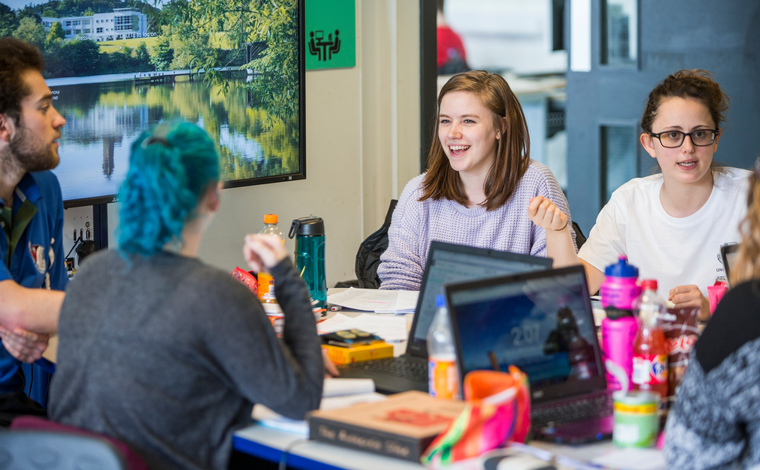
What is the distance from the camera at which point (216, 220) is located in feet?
11.2

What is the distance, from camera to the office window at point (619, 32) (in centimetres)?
396

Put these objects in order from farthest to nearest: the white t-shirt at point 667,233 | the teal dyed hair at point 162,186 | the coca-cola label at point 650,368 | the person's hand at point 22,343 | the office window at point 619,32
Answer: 1. the office window at point 619,32
2. the white t-shirt at point 667,233
3. the person's hand at point 22,343
4. the coca-cola label at point 650,368
5. the teal dyed hair at point 162,186

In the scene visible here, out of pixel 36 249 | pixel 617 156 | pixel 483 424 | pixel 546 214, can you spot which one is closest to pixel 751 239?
pixel 483 424

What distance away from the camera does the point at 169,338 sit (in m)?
1.38

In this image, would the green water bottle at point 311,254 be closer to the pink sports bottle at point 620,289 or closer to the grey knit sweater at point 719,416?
the pink sports bottle at point 620,289

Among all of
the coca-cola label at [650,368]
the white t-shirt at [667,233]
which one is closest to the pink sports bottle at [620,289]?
the coca-cola label at [650,368]

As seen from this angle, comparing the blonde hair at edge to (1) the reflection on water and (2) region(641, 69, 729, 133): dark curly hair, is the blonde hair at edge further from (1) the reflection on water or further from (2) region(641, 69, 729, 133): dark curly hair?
(1) the reflection on water

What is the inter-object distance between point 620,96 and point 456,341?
2.87 m

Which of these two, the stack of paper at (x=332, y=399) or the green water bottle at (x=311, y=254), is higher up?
the green water bottle at (x=311, y=254)

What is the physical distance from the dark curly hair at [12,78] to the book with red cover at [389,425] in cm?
122

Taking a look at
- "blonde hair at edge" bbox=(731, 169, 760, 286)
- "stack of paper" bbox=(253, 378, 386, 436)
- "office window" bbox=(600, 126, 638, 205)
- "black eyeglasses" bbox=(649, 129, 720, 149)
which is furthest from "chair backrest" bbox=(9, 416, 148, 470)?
"office window" bbox=(600, 126, 638, 205)

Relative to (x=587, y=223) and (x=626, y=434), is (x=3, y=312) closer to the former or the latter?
(x=626, y=434)

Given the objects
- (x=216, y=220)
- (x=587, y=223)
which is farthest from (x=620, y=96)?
(x=216, y=220)

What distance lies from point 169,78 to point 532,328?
6.44 ft
